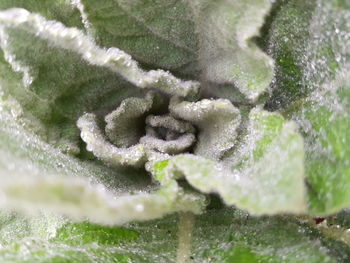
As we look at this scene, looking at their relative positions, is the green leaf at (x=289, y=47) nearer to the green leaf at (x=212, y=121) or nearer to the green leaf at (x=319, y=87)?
the green leaf at (x=319, y=87)

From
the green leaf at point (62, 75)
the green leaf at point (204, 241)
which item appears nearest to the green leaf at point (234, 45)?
the green leaf at point (62, 75)

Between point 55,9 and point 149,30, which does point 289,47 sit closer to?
point 149,30

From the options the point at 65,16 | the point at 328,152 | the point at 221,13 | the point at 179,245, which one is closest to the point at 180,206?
the point at 179,245

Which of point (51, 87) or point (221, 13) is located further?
point (51, 87)

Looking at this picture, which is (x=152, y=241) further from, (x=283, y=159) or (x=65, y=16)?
(x=65, y=16)

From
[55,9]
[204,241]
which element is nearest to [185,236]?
[204,241]

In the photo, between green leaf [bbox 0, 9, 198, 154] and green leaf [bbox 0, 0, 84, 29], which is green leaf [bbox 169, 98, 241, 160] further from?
green leaf [bbox 0, 0, 84, 29]
